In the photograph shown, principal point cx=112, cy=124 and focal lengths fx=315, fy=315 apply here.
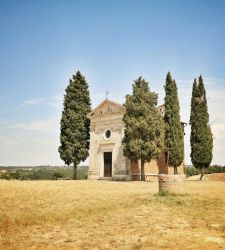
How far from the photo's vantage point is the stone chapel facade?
30688mm

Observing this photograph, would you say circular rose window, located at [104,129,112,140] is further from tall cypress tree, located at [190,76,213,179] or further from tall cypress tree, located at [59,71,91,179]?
tall cypress tree, located at [190,76,213,179]

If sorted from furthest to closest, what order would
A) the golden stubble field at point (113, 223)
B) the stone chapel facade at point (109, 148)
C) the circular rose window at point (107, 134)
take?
the circular rose window at point (107, 134)
the stone chapel facade at point (109, 148)
the golden stubble field at point (113, 223)

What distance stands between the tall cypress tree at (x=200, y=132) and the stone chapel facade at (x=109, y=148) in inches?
126

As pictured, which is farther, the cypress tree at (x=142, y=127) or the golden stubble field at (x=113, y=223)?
the cypress tree at (x=142, y=127)

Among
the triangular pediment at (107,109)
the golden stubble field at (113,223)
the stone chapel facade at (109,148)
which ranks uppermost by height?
the triangular pediment at (107,109)

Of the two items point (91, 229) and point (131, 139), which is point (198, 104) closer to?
point (131, 139)

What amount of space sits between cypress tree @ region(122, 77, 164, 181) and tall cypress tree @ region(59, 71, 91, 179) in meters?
6.03

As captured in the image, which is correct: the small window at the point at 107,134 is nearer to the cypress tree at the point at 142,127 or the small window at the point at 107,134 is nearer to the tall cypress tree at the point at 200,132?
the cypress tree at the point at 142,127

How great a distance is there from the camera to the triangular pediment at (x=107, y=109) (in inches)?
1250

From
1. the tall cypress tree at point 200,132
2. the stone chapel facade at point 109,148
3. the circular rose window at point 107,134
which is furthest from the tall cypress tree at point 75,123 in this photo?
the tall cypress tree at point 200,132

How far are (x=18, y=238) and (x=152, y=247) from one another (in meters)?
3.18

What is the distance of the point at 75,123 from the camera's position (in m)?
32.7

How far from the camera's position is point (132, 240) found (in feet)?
23.1

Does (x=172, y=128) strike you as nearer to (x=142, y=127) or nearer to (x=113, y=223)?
(x=142, y=127)
